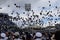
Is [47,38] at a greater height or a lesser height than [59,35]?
lesser

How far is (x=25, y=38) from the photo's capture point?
1220 cm

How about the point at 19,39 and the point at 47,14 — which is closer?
the point at 19,39

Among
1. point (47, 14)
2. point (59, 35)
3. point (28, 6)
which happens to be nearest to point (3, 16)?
point (47, 14)

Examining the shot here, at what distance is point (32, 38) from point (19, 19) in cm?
2816

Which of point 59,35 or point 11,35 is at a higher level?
point 59,35

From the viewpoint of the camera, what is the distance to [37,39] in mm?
11328

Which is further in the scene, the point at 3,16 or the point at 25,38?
the point at 3,16

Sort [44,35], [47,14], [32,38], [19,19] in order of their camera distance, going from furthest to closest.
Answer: [19,19] → [47,14] → [44,35] → [32,38]

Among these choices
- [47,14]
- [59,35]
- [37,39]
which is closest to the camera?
[59,35]

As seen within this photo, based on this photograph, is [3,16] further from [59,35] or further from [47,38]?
[59,35]

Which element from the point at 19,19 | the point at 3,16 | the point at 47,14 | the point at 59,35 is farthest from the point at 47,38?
the point at 3,16

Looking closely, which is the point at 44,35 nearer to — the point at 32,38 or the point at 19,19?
the point at 32,38

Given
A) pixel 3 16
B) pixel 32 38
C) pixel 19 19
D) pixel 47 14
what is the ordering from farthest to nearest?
pixel 3 16 < pixel 19 19 < pixel 47 14 < pixel 32 38

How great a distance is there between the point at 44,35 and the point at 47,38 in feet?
2.41
